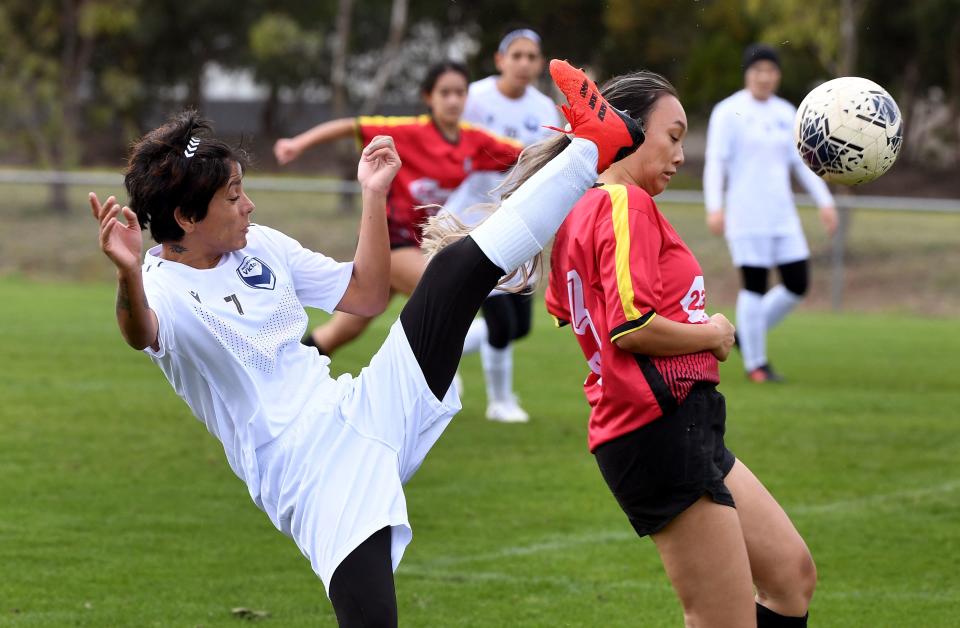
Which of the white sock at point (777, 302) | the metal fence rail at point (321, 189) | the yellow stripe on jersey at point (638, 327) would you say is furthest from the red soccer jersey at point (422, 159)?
the metal fence rail at point (321, 189)

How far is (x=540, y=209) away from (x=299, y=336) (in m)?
0.82

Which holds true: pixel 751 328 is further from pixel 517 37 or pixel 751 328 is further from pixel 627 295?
pixel 627 295

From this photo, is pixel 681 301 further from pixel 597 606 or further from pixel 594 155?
pixel 597 606

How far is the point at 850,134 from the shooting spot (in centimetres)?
437

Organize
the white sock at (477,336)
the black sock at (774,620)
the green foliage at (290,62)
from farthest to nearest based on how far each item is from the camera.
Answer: the green foliage at (290,62), the white sock at (477,336), the black sock at (774,620)

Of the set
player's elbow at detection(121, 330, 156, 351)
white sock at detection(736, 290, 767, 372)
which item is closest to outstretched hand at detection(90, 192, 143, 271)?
player's elbow at detection(121, 330, 156, 351)

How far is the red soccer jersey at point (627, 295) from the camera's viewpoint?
3.41 m

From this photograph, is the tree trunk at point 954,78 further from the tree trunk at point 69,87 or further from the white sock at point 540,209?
the white sock at point 540,209

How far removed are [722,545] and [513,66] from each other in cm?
643

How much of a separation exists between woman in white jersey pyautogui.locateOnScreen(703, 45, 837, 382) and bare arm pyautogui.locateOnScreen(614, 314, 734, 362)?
7.38 m

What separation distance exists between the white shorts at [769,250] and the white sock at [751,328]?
27 centimetres

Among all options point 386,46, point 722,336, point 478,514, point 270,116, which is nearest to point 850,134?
point 722,336

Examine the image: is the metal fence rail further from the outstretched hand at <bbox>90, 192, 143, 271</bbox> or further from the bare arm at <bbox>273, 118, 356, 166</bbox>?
the outstretched hand at <bbox>90, 192, 143, 271</bbox>

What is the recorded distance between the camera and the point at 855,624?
16.3ft
